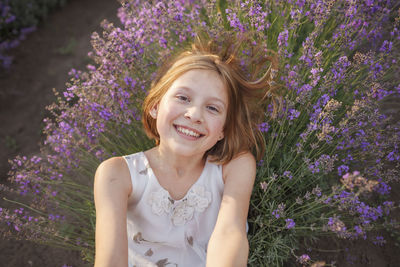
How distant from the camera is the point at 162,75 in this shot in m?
2.21

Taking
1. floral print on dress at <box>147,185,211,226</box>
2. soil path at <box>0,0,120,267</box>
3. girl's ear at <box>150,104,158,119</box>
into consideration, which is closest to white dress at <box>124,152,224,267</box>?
floral print on dress at <box>147,185,211,226</box>

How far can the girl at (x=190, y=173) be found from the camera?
1.83 meters

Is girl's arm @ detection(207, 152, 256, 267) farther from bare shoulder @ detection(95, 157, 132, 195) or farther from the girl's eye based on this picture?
bare shoulder @ detection(95, 157, 132, 195)

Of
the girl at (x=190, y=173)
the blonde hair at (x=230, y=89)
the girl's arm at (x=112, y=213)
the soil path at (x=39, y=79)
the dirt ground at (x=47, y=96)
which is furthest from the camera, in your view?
the soil path at (x=39, y=79)

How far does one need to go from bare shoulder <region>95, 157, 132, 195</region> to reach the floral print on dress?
0.16 meters

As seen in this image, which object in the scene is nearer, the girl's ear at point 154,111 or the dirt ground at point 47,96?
the girl's ear at point 154,111

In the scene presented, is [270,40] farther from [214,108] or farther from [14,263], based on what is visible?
[14,263]

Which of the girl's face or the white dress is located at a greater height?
the girl's face

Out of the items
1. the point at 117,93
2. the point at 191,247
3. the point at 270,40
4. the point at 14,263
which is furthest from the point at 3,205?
the point at 270,40

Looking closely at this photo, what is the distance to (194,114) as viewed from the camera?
1805 millimetres

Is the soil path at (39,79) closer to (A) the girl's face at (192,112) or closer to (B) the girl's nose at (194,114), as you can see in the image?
(A) the girl's face at (192,112)

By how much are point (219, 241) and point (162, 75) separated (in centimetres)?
100

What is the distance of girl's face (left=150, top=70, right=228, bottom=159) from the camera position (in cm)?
185

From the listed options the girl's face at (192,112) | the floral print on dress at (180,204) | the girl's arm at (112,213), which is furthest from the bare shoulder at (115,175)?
the girl's face at (192,112)
